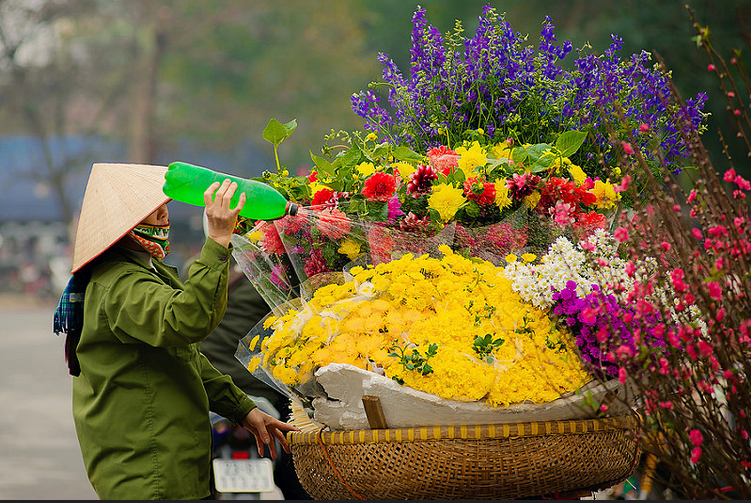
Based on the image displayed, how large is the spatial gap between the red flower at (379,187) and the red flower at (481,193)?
20 cm

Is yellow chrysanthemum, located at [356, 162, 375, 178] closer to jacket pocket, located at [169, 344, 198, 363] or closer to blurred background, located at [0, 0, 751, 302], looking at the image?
jacket pocket, located at [169, 344, 198, 363]

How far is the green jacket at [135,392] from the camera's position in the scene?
2223mm

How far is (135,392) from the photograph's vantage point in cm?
233

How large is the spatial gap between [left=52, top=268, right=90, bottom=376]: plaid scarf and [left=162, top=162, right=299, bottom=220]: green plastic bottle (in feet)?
1.33

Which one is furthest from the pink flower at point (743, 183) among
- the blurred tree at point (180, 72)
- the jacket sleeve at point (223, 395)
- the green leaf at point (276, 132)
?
the blurred tree at point (180, 72)

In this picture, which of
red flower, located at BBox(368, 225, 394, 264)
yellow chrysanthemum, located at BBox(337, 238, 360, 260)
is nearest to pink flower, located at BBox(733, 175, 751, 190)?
red flower, located at BBox(368, 225, 394, 264)

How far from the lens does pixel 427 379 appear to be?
2037 mm

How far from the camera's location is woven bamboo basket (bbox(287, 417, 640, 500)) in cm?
202

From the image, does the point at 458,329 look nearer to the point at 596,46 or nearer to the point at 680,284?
the point at 680,284

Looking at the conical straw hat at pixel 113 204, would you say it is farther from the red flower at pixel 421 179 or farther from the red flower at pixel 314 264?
the red flower at pixel 421 179

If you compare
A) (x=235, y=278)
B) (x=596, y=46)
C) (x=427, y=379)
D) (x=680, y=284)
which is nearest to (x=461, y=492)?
(x=427, y=379)

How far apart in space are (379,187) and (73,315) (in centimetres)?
91

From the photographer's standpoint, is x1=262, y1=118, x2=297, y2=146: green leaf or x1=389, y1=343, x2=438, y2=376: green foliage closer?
x1=389, y1=343, x2=438, y2=376: green foliage

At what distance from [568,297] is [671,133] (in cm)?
78
